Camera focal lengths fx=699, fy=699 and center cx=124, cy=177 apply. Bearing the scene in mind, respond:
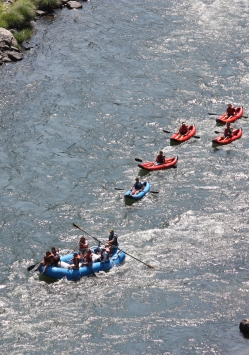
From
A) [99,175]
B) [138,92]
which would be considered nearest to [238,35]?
[138,92]

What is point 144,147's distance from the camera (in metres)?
36.5

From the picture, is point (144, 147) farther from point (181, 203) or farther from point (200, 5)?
point (200, 5)

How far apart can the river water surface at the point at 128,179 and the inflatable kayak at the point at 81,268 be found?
1.10 ft

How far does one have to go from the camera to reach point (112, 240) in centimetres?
2825

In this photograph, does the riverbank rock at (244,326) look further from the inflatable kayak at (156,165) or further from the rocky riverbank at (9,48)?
the rocky riverbank at (9,48)

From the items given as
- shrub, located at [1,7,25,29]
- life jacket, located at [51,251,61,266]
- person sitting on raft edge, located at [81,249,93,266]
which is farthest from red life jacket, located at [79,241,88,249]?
shrub, located at [1,7,25,29]

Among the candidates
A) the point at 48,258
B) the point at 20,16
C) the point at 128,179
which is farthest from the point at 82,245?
the point at 20,16

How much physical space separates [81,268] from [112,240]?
1.79 meters

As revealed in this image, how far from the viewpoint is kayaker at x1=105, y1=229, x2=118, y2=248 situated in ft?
92.4

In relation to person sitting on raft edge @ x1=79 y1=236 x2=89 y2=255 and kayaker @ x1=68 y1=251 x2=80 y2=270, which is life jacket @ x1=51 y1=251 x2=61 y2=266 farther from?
person sitting on raft edge @ x1=79 y1=236 x2=89 y2=255

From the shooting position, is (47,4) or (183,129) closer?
(183,129)

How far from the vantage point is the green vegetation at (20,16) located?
47.9 metres

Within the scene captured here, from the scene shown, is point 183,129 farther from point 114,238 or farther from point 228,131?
point 114,238

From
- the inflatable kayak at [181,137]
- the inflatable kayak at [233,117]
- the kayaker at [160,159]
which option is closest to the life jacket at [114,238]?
the kayaker at [160,159]
